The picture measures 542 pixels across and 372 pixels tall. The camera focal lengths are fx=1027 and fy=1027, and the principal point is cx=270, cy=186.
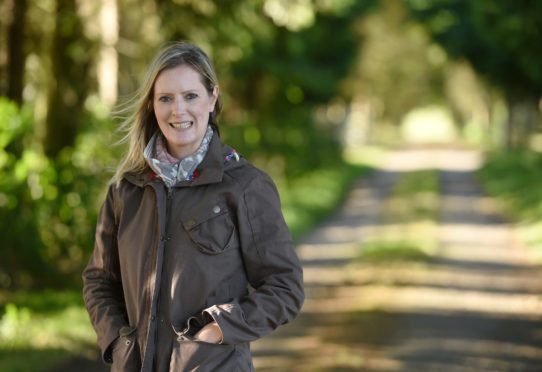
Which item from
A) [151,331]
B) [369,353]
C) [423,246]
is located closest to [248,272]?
[151,331]

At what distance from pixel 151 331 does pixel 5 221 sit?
730cm

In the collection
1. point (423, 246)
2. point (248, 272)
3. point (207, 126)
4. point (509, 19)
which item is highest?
point (509, 19)

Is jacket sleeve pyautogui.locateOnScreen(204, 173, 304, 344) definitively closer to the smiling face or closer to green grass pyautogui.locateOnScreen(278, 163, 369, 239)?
the smiling face

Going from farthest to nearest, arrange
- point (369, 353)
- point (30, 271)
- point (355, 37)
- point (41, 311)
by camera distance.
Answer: point (355, 37) < point (30, 271) < point (41, 311) < point (369, 353)

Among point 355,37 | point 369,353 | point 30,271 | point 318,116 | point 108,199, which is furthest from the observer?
point 318,116

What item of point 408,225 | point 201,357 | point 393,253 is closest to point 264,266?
point 201,357

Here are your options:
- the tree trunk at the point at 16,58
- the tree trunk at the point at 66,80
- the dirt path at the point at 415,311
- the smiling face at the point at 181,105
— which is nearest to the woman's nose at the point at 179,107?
the smiling face at the point at 181,105

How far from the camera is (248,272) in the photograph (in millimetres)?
3146

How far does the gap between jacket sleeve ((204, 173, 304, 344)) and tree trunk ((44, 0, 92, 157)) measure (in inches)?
338

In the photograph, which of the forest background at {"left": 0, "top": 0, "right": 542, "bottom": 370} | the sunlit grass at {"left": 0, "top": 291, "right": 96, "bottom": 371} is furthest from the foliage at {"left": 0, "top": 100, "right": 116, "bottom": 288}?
the sunlit grass at {"left": 0, "top": 291, "right": 96, "bottom": 371}

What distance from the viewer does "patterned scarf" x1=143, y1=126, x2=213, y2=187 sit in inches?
124

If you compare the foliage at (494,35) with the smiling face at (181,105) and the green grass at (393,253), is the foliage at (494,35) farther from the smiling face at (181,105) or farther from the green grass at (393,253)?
the smiling face at (181,105)

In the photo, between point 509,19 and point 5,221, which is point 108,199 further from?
point 509,19

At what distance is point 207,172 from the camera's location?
3107mm
